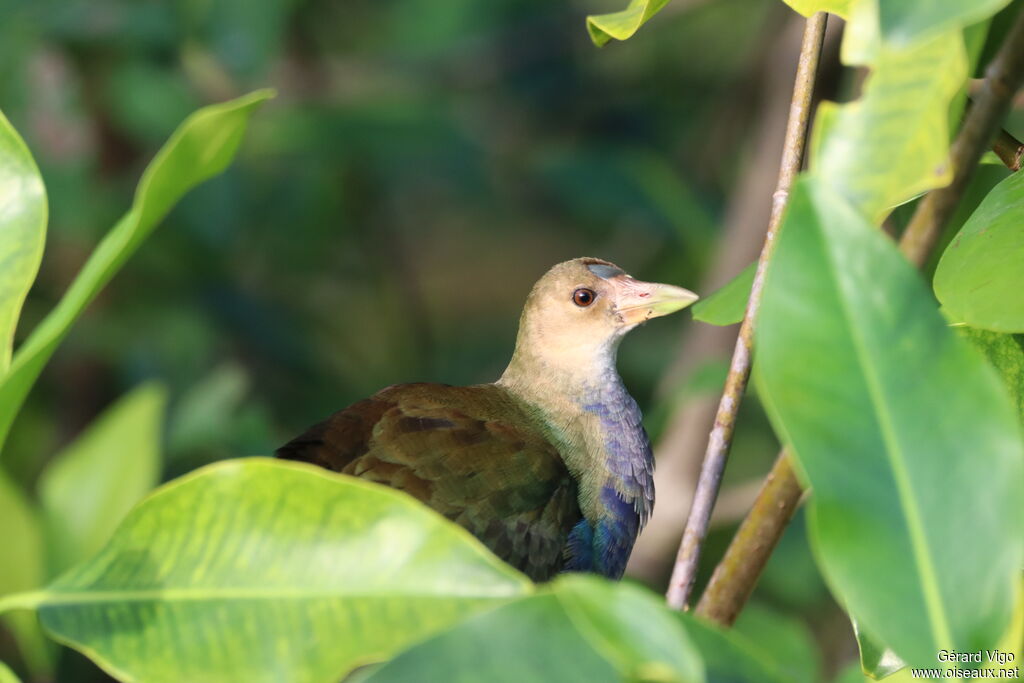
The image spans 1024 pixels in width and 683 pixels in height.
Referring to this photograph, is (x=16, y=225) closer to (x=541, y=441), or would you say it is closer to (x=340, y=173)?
(x=541, y=441)

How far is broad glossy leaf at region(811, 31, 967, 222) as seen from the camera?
0.45 m

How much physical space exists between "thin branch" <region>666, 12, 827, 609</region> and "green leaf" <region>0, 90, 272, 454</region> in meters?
0.30

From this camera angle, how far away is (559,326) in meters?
1.21

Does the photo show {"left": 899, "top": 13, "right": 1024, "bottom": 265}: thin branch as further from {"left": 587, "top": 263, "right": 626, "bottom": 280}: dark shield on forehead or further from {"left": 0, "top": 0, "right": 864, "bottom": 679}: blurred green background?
{"left": 0, "top": 0, "right": 864, "bottom": 679}: blurred green background

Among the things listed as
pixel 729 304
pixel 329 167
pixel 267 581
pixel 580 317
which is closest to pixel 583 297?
pixel 580 317

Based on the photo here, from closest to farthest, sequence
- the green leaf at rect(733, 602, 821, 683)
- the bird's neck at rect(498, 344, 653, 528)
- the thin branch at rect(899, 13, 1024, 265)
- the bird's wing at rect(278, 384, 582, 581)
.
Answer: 1. the thin branch at rect(899, 13, 1024, 265)
2. the bird's wing at rect(278, 384, 582, 581)
3. the bird's neck at rect(498, 344, 653, 528)
4. the green leaf at rect(733, 602, 821, 683)

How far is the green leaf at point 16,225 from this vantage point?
627mm

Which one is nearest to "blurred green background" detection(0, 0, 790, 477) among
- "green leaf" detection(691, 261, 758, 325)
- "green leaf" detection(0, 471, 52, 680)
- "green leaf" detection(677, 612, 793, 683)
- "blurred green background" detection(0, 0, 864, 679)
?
"blurred green background" detection(0, 0, 864, 679)

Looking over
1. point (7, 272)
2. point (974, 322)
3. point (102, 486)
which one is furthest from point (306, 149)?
point (974, 322)

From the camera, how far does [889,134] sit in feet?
1.51

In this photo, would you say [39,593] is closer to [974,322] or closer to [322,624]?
[322,624]

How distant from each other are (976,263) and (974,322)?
43 mm

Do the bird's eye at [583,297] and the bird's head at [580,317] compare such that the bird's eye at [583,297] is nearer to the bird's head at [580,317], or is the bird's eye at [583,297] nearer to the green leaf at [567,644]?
the bird's head at [580,317]

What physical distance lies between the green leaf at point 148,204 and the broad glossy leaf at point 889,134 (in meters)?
0.28
